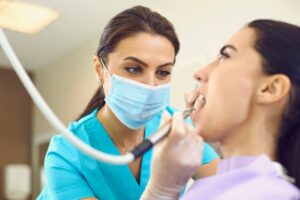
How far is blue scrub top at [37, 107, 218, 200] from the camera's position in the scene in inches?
50.4

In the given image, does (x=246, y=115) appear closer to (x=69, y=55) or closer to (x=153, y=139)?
(x=153, y=139)

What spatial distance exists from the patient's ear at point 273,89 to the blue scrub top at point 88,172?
0.38m

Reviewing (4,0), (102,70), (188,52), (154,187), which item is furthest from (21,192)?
(154,187)

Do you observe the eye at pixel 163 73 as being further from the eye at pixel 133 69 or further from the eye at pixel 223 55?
the eye at pixel 223 55

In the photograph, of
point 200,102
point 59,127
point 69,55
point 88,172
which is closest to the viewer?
point 59,127

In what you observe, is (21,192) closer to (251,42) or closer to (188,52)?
(188,52)

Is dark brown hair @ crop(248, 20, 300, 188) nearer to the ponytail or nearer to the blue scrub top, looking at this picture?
the blue scrub top

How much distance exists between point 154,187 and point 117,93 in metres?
0.49

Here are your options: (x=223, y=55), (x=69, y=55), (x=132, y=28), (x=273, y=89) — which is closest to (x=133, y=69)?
(x=132, y=28)

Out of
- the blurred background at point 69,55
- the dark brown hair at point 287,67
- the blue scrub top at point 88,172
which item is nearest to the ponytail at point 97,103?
the blue scrub top at point 88,172

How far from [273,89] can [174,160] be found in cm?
24

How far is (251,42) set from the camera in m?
0.99

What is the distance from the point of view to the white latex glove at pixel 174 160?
943 millimetres

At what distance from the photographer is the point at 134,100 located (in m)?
1.43
